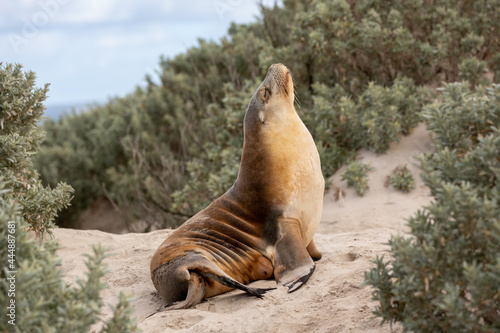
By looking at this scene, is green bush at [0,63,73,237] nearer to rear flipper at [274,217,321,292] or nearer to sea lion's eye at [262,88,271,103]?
sea lion's eye at [262,88,271,103]

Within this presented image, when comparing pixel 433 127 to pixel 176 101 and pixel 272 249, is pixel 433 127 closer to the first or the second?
pixel 272 249

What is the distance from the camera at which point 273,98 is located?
4.25m

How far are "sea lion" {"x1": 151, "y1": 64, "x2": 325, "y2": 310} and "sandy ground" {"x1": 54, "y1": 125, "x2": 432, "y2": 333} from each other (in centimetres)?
13

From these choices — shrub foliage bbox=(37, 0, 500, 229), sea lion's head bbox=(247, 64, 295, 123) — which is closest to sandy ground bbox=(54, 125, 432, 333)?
shrub foliage bbox=(37, 0, 500, 229)

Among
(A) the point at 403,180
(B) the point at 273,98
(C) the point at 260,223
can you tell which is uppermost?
(B) the point at 273,98

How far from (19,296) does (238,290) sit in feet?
6.94

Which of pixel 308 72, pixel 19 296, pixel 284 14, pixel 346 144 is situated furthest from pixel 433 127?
pixel 284 14

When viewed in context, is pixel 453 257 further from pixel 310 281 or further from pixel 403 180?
pixel 403 180

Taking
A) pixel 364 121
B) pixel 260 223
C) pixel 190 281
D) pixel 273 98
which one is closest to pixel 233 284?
pixel 190 281

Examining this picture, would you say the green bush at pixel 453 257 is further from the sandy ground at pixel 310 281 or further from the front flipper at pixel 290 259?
the front flipper at pixel 290 259

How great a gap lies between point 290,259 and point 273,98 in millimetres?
→ 1272

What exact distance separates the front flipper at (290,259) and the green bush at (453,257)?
117 cm

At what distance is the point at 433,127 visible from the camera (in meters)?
2.99

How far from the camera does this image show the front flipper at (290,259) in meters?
3.82
